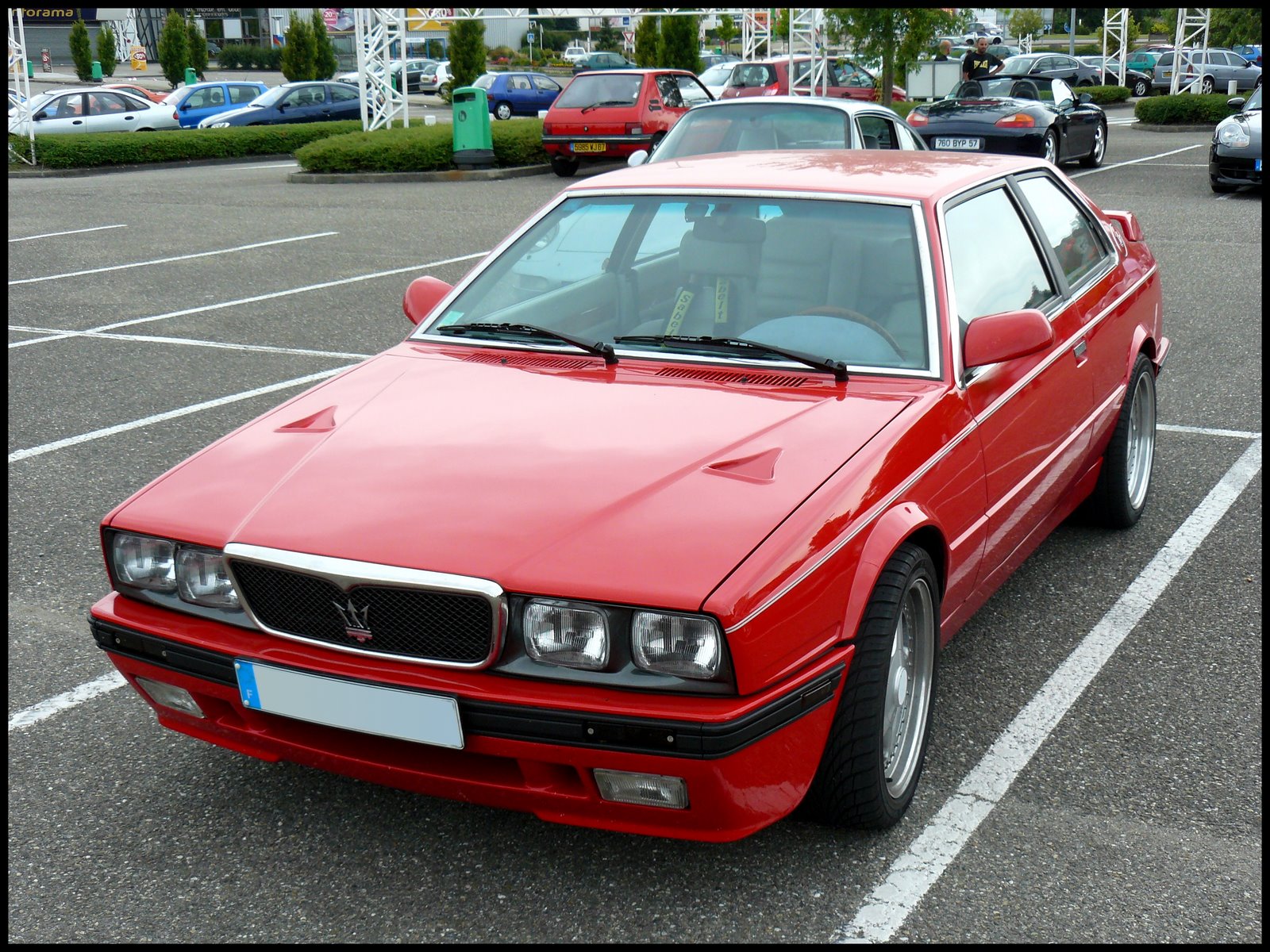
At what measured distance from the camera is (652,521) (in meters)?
2.57

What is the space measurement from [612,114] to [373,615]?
53.2 ft

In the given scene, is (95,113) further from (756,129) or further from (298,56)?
(756,129)

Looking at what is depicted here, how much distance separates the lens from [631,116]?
58.2ft

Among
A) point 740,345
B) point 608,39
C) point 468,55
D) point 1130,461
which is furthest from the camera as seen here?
point 608,39

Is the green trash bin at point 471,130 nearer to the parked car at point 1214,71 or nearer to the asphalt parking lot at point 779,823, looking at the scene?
the asphalt parking lot at point 779,823

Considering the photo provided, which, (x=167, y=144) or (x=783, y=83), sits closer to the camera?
(x=167, y=144)

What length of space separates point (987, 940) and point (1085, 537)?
98.5 inches

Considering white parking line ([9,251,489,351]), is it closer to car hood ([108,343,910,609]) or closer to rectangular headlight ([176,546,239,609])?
car hood ([108,343,910,609])

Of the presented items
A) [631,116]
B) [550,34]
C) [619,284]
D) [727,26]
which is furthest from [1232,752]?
[550,34]

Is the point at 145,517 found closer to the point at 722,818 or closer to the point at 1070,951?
the point at 722,818

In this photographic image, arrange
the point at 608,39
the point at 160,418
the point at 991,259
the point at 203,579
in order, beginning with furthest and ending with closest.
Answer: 1. the point at 608,39
2. the point at 160,418
3. the point at 991,259
4. the point at 203,579

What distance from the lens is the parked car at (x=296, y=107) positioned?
27.3m

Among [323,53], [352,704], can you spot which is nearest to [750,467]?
[352,704]

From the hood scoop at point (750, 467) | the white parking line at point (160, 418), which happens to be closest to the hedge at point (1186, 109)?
the white parking line at point (160, 418)
